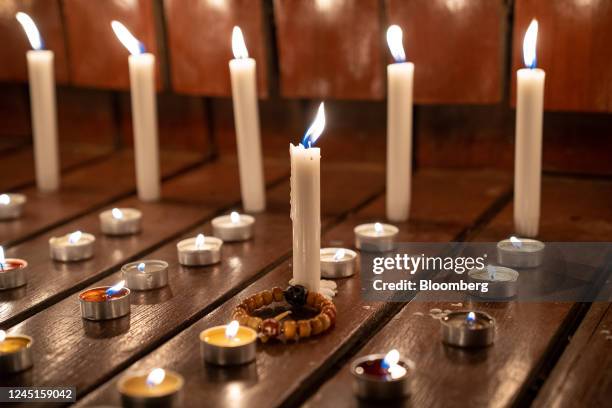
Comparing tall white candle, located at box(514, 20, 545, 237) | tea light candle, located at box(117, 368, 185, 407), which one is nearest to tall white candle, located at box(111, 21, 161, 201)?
tall white candle, located at box(514, 20, 545, 237)

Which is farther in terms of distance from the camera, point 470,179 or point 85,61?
point 85,61

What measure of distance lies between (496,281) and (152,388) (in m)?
0.50

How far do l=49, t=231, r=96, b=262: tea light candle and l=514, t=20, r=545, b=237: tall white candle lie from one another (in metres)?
0.67

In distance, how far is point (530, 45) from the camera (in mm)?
1445

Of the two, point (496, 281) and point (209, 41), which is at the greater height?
point (209, 41)

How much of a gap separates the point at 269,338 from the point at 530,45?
0.64 metres

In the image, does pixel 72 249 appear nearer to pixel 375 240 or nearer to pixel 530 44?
pixel 375 240

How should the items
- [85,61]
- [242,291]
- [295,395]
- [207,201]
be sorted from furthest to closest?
1. [85,61]
2. [207,201]
3. [242,291]
4. [295,395]

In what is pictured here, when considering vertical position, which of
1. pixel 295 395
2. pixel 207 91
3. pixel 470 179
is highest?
pixel 207 91

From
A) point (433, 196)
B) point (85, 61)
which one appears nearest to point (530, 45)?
point (433, 196)

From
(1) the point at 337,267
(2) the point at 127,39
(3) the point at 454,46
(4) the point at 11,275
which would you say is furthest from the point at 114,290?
(3) the point at 454,46

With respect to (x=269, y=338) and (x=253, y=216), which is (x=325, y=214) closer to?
(x=253, y=216)

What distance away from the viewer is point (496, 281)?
1.25 m

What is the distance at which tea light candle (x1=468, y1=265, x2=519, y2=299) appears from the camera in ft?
4.10
